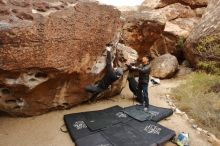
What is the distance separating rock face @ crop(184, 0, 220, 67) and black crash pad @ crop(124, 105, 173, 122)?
13.2 ft

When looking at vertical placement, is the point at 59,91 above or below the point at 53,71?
below

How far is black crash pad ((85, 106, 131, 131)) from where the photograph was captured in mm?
6132

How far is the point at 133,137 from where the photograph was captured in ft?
18.8

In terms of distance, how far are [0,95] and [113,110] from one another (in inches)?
103

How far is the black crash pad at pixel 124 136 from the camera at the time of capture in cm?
548

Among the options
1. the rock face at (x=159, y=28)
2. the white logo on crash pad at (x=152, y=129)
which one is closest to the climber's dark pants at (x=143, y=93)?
the white logo on crash pad at (x=152, y=129)

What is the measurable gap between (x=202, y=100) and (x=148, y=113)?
1632 millimetres

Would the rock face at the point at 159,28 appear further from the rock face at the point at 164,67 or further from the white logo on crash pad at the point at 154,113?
the white logo on crash pad at the point at 154,113

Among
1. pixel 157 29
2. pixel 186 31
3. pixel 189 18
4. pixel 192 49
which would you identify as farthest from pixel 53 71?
pixel 189 18

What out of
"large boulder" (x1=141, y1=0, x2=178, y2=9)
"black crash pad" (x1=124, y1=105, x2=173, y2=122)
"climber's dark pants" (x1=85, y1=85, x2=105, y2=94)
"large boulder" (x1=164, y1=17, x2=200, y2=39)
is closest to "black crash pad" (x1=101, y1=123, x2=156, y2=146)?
"black crash pad" (x1=124, y1=105, x2=173, y2=122)

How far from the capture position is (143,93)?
7348 millimetres

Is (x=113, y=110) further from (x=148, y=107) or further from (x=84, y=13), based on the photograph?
(x=84, y=13)

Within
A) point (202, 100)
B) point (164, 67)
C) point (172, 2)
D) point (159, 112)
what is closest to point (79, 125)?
point (159, 112)

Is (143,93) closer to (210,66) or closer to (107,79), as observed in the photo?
(107,79)
